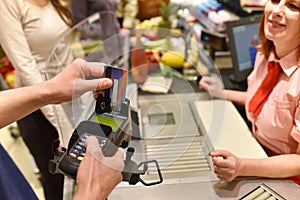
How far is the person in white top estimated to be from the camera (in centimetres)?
144

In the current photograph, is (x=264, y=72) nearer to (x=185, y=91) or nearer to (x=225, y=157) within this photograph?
(x=185, y=91)

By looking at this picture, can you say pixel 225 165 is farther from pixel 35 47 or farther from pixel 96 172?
pixel 35 47

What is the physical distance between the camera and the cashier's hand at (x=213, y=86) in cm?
125

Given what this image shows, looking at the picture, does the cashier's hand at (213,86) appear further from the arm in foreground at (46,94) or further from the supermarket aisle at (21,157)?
the supermarket aisle at (21,157)

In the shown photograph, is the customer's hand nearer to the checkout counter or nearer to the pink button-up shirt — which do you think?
the checkout counter

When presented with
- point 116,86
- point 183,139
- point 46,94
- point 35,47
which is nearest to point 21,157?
point 35,47

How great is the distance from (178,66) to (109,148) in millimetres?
788

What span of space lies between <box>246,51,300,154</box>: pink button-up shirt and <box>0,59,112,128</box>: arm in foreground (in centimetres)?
63

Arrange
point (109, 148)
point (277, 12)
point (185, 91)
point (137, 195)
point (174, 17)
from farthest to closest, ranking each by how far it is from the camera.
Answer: point (174, 17) → point (185, 91) → point (277, 12) → point (137, 195) → point (109, 148)

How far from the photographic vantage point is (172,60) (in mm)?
1564

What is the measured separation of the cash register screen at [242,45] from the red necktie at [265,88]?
432 millimetres

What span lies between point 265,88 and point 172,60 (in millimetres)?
466

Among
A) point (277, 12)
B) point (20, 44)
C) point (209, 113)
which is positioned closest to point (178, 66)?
point (209, 113)

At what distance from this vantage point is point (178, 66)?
1.55m
